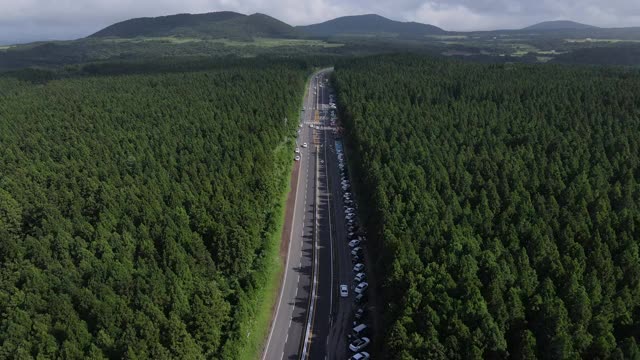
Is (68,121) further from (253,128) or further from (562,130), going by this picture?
(562,130)

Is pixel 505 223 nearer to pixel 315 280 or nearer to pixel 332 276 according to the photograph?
pixel 332 276

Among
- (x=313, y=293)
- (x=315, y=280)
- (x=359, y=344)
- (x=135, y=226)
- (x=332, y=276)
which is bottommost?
(x=359, y=344)

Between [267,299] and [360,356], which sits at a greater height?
[267,299]

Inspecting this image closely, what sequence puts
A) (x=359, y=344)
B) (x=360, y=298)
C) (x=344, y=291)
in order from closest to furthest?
(x=359, y=344)
(x=360, y=298)
(x=344, y=291)

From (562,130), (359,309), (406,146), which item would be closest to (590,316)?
(359,309)

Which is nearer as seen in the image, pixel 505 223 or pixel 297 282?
pixel 505 223

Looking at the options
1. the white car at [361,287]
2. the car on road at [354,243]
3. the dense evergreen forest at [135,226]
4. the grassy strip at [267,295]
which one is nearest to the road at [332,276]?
Answer: the car on road at [354,243]

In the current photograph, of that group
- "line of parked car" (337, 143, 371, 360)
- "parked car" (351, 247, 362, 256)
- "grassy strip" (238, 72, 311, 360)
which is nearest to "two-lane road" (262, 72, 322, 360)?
"grassy strip" (238, 72, 311, 360)

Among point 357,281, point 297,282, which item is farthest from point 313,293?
point 357,281

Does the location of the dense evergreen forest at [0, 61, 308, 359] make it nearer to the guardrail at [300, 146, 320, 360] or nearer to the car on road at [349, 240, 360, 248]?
the guardrail at [300, 146, 320, 360]
